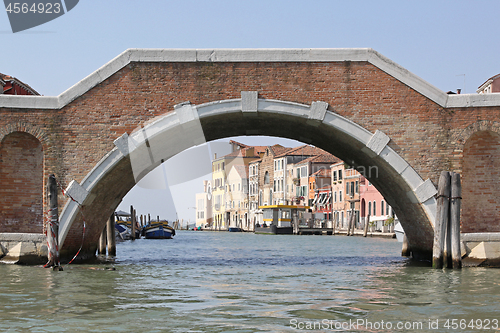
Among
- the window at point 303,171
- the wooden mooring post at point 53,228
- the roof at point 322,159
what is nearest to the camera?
the wooden mooring post at point 53,228

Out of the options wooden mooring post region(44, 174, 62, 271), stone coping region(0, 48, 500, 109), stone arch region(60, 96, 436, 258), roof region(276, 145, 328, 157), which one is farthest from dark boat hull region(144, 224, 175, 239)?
wooden mooring post region(44, 174, 62, 271)

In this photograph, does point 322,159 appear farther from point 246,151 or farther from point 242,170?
point 242,170

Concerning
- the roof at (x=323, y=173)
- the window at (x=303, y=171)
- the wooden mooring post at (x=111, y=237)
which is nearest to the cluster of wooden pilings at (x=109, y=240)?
the wooden mooring post at (x=111, y=237)

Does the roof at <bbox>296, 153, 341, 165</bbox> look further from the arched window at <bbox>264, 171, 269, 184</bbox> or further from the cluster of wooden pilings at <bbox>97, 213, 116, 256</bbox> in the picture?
the cluster of wooden pilings at <bbox>97, 213, 116, 256</bbox>

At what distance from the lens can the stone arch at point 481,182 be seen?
14.1 metres

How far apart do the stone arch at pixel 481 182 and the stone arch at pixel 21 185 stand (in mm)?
9319

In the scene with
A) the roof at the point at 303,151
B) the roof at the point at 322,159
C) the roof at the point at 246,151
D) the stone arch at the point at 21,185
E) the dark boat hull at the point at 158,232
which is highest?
the roof at the point at 246,151

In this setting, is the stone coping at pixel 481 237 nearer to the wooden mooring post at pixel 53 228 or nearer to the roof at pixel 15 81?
the wooden mooring post at pixel 53 228

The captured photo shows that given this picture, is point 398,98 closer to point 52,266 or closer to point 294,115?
point 294,115

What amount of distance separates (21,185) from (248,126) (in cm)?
539

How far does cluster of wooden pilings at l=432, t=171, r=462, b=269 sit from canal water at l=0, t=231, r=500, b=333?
35 centimetres

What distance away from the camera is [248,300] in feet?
31.6

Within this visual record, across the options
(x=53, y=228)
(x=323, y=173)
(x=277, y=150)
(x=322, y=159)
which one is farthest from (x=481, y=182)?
(x=277, y=150)

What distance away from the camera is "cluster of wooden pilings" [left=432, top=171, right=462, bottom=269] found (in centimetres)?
1306
